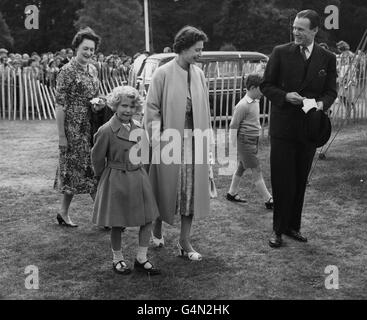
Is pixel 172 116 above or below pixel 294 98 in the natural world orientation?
below

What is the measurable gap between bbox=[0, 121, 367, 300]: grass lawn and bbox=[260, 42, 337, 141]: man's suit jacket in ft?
3.55

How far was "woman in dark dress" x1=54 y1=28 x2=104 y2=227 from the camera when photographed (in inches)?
205

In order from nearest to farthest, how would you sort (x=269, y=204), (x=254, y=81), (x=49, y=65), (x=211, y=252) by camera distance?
(x=211, y=252) → (x=254, y=81) → (x=269, y=204) → (x=49, y=65)

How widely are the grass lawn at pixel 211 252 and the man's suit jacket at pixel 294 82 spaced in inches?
42.5

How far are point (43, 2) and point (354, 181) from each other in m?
34.6

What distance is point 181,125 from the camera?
4480 millimetres

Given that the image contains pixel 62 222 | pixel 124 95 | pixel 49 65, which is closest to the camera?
pixel 124 95

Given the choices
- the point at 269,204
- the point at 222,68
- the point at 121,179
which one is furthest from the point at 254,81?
the point at 222,68

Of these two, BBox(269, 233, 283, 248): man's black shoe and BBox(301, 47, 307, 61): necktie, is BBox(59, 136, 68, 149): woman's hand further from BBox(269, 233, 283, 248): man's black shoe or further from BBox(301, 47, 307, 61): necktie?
BBox(301, 47, 307, 61): necktie

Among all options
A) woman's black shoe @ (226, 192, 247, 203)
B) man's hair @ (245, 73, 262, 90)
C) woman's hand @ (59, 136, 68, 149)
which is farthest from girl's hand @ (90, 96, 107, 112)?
woman's black shoe @ (226, 192, 247, 203)

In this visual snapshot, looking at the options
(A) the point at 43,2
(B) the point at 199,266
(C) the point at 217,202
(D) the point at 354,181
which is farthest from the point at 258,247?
(A) the point at 43,2

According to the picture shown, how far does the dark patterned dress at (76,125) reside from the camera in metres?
5.23

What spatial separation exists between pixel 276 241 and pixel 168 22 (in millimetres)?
33230

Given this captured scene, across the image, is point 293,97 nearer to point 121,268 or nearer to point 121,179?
point 121,179
